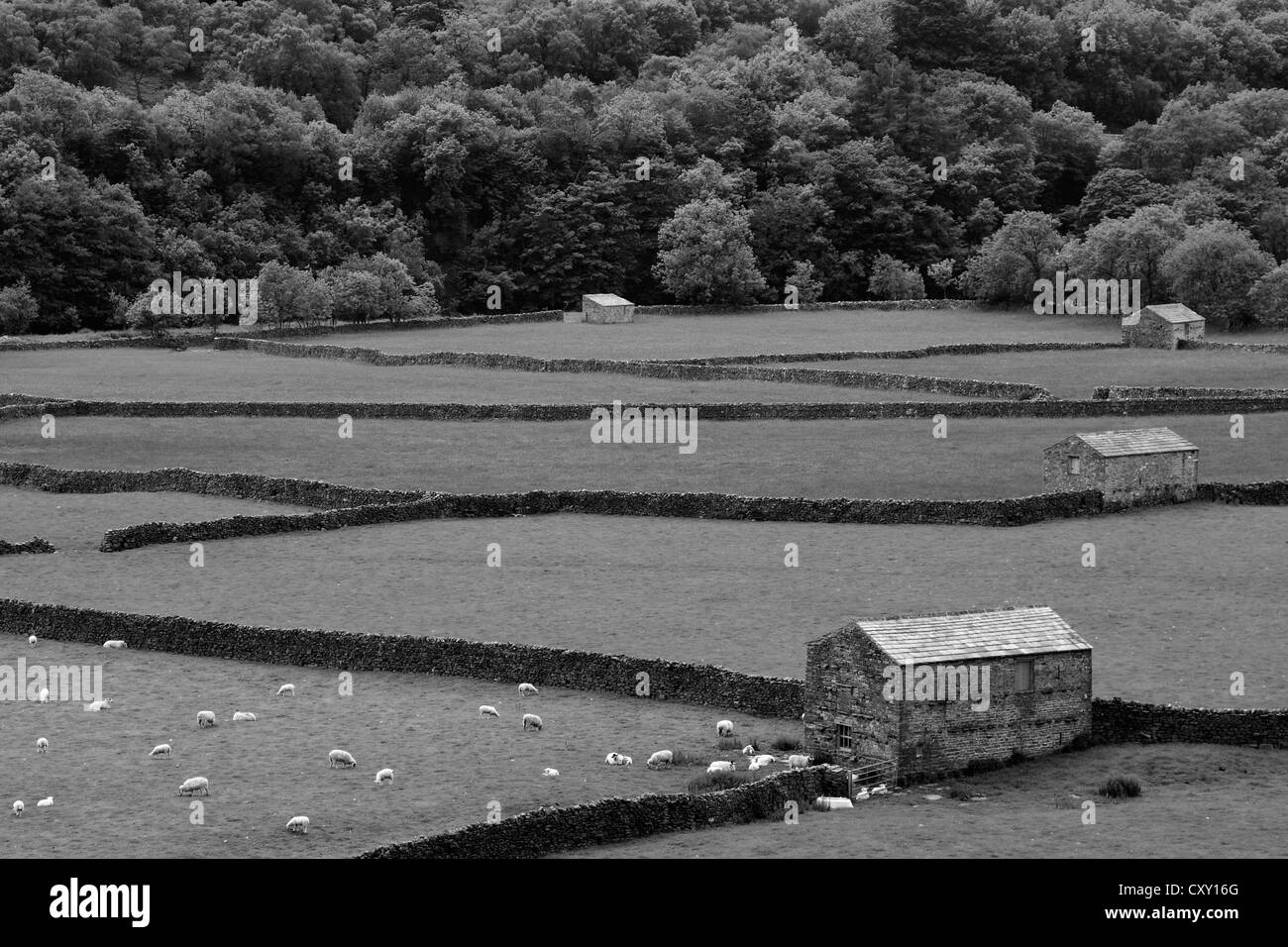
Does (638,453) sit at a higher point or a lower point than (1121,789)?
higher

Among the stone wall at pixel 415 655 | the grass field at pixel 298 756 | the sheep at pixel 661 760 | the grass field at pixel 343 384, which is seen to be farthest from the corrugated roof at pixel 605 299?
the sheep at pixel 661 760

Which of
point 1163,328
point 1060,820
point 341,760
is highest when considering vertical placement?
point 1163,328

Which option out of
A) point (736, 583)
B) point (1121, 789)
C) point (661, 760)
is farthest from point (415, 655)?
point (1121, 789)

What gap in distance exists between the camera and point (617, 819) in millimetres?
30172

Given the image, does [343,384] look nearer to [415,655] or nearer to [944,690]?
[415,655]

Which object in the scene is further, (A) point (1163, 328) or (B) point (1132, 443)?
(A) point (1163, 328)

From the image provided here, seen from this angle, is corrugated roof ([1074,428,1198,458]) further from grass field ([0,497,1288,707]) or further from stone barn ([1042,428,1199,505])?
grass field ([0,497,1288,707])

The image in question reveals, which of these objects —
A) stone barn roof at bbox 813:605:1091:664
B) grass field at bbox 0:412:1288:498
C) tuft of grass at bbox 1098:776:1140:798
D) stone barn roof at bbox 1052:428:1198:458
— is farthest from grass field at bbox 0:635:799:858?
grass field at bbox 0:412:1288:498

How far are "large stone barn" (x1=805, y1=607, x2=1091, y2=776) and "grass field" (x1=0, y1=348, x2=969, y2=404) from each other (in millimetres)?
45735

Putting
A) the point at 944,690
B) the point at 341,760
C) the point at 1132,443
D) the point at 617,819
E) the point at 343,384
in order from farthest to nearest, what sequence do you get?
1. the point at 343,384
2. the point at 1132,443
3. the point at 341,760
4. the point at 944,690
5. the point at 617,819

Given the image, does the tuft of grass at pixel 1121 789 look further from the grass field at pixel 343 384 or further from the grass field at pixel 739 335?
the grass field at pixel 739 335

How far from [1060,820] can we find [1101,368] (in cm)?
6139

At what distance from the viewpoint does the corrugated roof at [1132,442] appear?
58.2m

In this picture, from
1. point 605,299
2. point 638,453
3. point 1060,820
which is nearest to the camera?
point 1060,820
